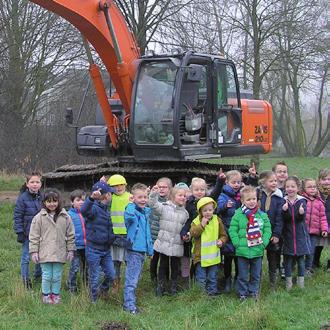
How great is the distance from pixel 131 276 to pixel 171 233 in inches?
30.2

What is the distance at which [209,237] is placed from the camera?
6.54m

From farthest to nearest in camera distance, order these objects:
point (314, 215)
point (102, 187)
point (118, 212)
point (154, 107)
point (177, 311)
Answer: point (154, 107)
point (314, 215)
point (118, 212)
point (102, 187)
point (177, 311)

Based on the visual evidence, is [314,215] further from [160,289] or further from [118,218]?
[118,218]

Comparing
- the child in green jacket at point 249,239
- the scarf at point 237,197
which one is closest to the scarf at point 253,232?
the child in green jacket at point 249,239

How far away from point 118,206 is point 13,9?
591 inches

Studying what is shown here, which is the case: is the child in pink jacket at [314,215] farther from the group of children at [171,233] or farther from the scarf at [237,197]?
the scarf at [237,197]

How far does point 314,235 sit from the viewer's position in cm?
742

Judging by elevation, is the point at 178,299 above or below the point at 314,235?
below

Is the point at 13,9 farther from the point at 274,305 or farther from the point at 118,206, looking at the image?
the point at 274,305

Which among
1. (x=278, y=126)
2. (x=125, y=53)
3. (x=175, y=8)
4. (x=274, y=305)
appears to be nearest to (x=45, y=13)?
(x=175, y=8)

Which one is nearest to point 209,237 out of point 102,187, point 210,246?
point 210,246

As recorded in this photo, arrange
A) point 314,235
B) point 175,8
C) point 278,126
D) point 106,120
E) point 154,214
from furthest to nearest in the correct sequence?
point 278,126
point 175,8
point 106,120
point 314,235
point 154,214

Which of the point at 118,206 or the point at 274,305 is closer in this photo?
the point at 274,305

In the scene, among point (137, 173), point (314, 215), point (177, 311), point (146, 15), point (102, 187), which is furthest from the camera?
point (146, 15)
